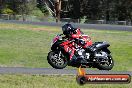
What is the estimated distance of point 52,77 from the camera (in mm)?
24500

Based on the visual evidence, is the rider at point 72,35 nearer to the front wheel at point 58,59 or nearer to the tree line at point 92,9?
the front wheel at point 58,59

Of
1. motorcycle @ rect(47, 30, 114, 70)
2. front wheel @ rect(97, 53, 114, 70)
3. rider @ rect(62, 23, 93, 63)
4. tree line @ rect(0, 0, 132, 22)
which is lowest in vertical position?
tree line @ rect(0, 0, 132, 22)

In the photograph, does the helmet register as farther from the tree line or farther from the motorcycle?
the tree line

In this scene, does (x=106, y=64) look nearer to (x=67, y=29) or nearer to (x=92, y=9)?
(x=67, y=29)

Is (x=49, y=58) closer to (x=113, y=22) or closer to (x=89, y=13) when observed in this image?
(x=113, y=22)

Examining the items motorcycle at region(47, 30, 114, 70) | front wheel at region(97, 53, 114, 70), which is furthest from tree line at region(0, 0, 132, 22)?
motorcycle at region(47, 30, 114, 70)

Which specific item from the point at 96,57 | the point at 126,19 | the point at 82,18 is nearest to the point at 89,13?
the point at 82,18

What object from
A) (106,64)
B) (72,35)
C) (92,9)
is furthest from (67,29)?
(92,9)

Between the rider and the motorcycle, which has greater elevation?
the rider

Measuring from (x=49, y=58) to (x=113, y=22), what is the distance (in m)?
99.3

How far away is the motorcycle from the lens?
6609mm

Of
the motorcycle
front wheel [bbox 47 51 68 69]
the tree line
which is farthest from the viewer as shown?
the tree line

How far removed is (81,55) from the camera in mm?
6594

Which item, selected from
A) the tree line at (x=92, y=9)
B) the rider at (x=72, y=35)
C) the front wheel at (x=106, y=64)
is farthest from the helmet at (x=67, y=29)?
the tree line at (x=92, y=9)
